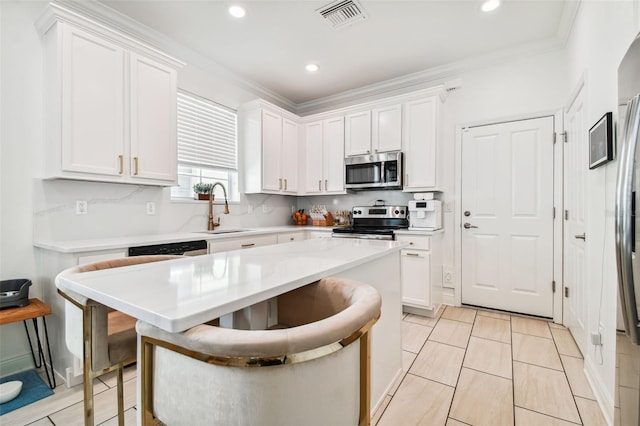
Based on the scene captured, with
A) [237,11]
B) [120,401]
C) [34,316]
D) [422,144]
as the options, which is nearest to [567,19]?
Result: [422,144]

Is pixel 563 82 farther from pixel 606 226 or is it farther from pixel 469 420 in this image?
pixel 469 420

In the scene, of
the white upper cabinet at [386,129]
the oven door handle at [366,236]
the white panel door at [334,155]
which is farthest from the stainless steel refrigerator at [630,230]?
the white panel door at [334,155]

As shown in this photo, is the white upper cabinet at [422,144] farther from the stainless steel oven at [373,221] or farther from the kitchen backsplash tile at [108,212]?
the kitchen backsplash tile at [108,212]

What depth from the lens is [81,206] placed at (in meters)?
2.45

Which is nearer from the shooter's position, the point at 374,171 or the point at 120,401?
the point at 120,401

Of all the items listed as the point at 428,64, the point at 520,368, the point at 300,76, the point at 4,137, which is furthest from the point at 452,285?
the point at 4,137

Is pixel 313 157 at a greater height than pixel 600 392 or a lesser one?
greater

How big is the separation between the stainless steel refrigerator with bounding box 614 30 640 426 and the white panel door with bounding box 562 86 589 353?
1.38 metres

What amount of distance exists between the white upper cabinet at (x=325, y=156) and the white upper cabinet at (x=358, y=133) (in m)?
0.09

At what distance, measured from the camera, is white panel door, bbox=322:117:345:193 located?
4156 millimetres

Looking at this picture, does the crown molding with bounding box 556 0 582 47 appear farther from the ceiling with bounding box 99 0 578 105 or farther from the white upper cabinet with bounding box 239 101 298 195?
the white upper cabinet with bounding box 239 101 298 195

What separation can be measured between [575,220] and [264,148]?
331 cm

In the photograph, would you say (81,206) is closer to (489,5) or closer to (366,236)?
(366,236)

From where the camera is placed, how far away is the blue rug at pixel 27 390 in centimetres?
179
